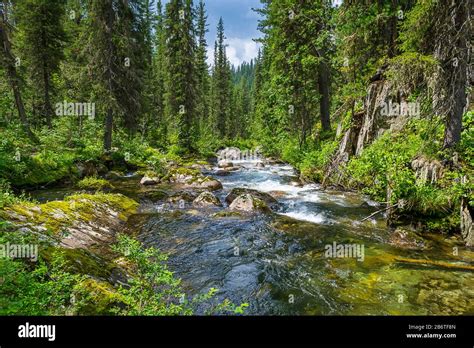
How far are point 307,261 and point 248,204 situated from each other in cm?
479

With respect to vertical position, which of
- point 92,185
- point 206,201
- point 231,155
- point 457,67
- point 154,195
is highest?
point 457,67

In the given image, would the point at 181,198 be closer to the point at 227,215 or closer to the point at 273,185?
the point at 227,215

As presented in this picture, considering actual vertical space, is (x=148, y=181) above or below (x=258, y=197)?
above

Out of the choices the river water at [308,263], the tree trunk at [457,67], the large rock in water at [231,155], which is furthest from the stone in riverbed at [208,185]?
the large rock in water at [231,155]

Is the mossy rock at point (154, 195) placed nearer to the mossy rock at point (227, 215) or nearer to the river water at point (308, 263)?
the river water at point (308, 263)

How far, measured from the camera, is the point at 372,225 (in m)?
9.41

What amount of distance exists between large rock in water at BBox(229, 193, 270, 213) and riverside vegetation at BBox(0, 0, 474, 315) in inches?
2.5

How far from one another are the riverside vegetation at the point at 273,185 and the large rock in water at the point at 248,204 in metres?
0.06

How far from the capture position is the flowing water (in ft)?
17.3

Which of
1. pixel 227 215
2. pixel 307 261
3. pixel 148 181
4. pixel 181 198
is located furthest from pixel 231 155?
pixel 307 261

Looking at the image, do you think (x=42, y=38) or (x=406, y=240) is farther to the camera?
(x=42, y=38)

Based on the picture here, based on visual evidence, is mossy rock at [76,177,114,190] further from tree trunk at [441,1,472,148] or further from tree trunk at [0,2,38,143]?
tree trunk at [441,1,472,148]

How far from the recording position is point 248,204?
11.7 meters

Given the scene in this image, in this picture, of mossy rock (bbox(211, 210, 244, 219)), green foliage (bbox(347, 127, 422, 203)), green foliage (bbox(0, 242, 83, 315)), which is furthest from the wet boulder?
green foliage (bbox(0, 242, 83, 315))
